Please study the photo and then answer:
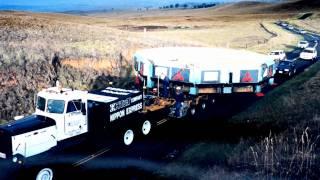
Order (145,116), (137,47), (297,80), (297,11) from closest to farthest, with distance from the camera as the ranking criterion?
(145,116) → (297,80) → (137,47) → (297,11)

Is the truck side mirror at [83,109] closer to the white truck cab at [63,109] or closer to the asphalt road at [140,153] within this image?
the white truck cab at [63,109]

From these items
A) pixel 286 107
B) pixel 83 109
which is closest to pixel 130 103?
pixel 83 109

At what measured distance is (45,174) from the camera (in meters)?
12.2

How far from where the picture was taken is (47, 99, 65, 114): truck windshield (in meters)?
13.3

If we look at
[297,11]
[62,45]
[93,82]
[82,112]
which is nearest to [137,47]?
[62,45]

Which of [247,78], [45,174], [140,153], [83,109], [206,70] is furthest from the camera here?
[247,78]

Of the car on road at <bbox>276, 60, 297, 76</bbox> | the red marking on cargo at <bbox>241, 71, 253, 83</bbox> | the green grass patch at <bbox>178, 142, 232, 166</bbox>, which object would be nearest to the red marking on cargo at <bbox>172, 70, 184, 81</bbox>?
the red marking on cargo at <bbox>241, 71, 253, 83</bbox>

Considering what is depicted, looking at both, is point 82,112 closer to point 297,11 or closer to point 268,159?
point 268,159

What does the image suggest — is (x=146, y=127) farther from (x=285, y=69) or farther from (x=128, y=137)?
(x=285, y=69)

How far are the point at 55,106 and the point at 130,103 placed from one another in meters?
3.86

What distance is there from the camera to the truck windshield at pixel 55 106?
13.3 m

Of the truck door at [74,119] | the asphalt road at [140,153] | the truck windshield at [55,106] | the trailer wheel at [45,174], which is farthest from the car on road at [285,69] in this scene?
the trailer wheel at [45,174]

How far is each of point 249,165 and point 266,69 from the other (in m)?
12.9

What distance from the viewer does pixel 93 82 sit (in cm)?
2650
